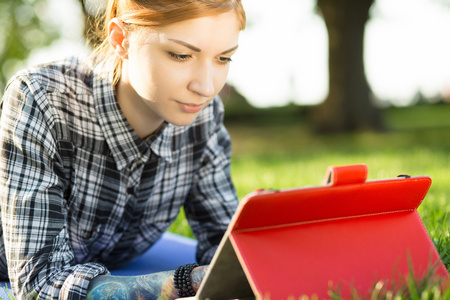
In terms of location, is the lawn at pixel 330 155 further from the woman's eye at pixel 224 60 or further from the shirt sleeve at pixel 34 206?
the shirt sleeve at pixel 34 206

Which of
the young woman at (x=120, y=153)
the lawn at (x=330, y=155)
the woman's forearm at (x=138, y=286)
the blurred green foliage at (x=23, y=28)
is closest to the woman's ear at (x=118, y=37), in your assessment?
the young woman at (x=120, y=153)

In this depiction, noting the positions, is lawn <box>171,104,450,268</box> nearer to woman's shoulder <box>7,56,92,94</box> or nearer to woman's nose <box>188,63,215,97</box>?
woman's nose <box>188,63,215,97</box>

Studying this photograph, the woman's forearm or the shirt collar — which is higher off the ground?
the shirt collar

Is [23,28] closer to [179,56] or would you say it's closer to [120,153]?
[120,153]

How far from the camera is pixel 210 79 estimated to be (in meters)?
1.91

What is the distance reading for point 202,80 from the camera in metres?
1.89

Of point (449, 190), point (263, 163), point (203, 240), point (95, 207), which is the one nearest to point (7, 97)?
point (95, 207)

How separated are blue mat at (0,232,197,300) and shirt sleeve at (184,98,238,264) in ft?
0.65

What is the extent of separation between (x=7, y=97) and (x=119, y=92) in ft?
1.35

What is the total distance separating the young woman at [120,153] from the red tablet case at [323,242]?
0.43 metres

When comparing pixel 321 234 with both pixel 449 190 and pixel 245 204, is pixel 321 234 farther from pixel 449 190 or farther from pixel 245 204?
pixel 449 190

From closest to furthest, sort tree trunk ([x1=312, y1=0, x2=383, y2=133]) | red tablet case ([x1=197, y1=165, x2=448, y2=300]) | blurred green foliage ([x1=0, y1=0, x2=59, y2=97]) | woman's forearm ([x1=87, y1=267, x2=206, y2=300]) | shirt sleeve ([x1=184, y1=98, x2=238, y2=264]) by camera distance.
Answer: red tablet case ([x1=197, y1=165, x2=448, y2=300])
woman's forearm ([x1=87, y1=267, x2=206, y2=300])
shirt sleeve ([x1=184, y1=98, x2=238, y2=264])
tree trunk ([x1=312, y1=0, x2=383, y2=133])
blurred green foliage ([x1=0, y1=0, x2=59, y2=97])

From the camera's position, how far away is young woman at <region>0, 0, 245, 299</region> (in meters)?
1.88

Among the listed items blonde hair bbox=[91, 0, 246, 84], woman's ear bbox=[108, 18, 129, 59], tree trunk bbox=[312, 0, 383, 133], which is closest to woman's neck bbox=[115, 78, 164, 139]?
woman's ear bbox=[108, 18, 129, 59]
